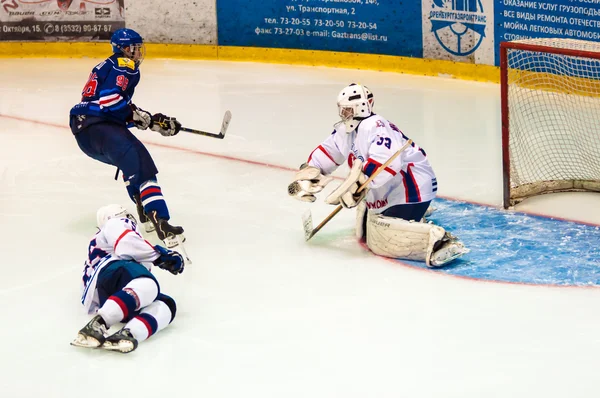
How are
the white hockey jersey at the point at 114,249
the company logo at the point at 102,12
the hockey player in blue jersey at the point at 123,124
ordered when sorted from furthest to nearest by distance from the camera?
the company logo at the point at 102,12, the hockey player in blue jersey at the point at 123,124, the white hockey jersey at the point at 114,249

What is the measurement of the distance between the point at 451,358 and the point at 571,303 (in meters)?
0.81

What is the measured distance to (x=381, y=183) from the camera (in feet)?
17.1

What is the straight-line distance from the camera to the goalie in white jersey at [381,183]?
17.0 feet

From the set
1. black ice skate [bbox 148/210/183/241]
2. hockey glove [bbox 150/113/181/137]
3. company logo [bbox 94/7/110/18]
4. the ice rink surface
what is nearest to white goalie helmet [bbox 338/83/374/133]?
the ice rink surface

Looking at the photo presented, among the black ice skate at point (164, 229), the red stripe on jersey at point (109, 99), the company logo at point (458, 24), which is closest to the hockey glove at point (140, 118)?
the red stripe on jersey at point (109, 99)

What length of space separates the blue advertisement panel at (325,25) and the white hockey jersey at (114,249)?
18.8 ft

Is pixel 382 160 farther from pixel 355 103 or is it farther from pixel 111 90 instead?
pixel 111 90

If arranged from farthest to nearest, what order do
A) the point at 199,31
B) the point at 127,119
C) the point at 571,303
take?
the point at 199,31 < the point at 127,119 < the point at 571,303

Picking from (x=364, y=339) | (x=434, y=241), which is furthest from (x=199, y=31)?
(x=364, y=339)

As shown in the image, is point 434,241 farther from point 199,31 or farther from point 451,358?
point 199,31

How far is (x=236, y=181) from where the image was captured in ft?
22.7

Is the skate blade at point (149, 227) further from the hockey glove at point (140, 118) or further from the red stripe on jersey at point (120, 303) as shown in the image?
the red stripe on jersey at point (120, 303)

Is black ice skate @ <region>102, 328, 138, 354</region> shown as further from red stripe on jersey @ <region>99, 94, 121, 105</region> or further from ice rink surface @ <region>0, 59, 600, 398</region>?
red stripe on jersey @ <region>99, 94, 121, 105</region>

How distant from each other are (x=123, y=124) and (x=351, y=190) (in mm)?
1542
